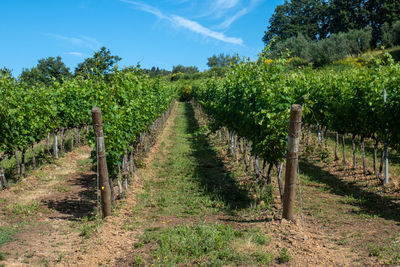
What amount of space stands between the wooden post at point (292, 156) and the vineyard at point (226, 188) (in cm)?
6

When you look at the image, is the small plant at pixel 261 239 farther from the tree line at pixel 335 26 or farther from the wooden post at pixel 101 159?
the tree line at pixel 335 26

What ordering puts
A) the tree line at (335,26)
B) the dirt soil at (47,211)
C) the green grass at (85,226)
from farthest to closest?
the tree line at (335,26) < the green grass at (85,226) < the dirt soil at (47,211)

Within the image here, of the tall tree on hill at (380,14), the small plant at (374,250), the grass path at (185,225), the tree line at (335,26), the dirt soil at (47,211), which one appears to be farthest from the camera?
the tall tree on hill at (380,14)

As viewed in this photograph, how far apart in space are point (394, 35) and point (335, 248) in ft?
187

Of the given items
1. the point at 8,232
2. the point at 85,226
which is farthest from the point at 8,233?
the point at 85,226

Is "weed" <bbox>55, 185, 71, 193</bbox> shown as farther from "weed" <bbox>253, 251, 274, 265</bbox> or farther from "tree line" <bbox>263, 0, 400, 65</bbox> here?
"tree line" <bbox>263, 0, 400, 65</bbox>

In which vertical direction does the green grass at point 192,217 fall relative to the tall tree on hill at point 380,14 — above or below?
below

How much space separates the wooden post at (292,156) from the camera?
6.35m

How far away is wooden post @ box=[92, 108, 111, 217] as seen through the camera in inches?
288

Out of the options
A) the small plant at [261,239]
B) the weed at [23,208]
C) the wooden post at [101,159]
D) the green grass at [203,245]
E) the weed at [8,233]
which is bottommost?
the weed at [23,208]

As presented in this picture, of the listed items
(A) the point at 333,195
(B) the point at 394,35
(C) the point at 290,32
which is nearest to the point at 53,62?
(C) the point at 290,32

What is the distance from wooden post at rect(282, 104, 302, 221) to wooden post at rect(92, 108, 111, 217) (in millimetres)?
4053

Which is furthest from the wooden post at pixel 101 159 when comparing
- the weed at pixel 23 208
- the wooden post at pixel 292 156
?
the wooden post at pixel 292 156

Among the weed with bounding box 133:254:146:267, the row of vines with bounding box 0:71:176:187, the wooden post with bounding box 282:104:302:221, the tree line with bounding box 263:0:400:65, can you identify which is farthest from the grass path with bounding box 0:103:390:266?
the tree line with bounding box 263:0:400:65
